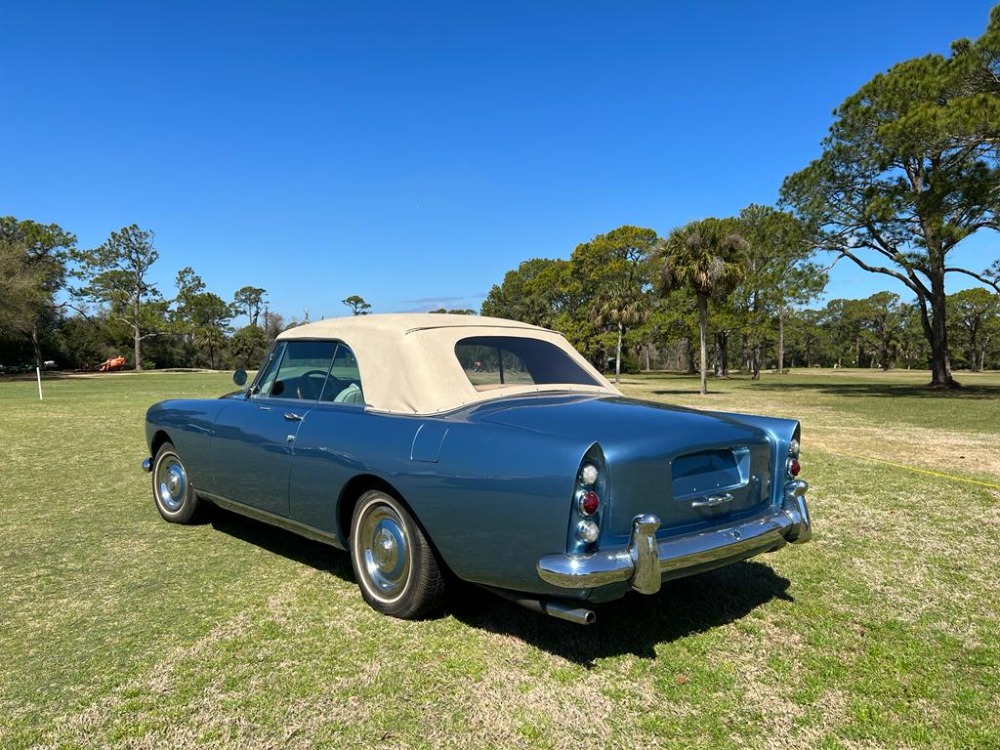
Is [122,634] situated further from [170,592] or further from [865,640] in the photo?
[865,640]

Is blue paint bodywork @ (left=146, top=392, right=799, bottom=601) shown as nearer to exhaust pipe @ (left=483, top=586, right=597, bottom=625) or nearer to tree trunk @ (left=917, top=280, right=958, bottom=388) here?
exhaust pipe @ (left=483, top=586, right=597, bottom=625)

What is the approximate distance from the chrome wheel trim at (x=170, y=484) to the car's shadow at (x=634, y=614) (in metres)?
1.64

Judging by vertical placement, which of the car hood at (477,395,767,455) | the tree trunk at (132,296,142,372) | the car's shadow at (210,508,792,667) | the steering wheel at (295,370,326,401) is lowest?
the car's shadow at (210,508,792,667)

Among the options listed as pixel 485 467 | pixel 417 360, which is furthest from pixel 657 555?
pixel 417 360

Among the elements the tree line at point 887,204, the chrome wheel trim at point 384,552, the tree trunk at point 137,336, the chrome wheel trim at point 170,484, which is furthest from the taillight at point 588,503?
the tree trunk at point 137,336

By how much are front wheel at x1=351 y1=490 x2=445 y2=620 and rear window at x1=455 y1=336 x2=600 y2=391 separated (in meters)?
0.87

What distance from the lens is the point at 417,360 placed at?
3559mm

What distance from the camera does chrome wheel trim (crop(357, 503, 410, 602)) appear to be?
3.32m

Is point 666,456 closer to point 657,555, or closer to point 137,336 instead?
point 657,555

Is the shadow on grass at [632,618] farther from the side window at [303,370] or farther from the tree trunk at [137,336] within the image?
the tree trunk at [137,336]

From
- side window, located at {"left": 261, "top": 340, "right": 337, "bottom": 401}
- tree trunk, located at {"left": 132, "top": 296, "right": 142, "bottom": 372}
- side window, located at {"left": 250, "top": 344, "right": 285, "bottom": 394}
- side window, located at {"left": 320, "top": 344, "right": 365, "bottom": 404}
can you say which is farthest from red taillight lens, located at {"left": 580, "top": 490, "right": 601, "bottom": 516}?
tree trunk, located at {"left": 132, "top": 296, "right": 142, "bottom": 372}

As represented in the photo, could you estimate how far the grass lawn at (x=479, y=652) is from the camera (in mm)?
2438

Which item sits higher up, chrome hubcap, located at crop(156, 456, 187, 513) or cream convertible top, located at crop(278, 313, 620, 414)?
cream convertible top, located at crop(278, 313, 620, 414)

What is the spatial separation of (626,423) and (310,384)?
82.8 inches
